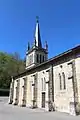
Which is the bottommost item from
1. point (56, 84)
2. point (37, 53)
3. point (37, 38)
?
point (56, 84)

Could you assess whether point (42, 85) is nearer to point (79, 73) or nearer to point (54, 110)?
point (54, 110)

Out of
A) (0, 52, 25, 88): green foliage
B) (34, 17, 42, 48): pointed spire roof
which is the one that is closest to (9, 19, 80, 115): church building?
(34, 17, 42, 48): pointed spire roof

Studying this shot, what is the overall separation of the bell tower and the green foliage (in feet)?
35.5

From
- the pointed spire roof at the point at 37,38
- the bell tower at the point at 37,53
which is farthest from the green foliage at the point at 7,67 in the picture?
the pointed spire roof at the point at 37,38

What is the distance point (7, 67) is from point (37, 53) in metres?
16.0

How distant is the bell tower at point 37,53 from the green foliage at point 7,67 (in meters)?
10.8

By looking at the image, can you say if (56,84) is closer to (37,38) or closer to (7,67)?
(37,38)

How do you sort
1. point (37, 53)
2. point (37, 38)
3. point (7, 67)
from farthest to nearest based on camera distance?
1. point (7, 67)
2. point (37, 38)
3. point (37, 53)

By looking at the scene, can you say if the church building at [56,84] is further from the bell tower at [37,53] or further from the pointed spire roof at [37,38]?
the pointed spire roof at [37,38]

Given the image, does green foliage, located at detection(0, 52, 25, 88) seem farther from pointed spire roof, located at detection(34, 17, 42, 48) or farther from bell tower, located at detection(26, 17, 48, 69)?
pointed spire roof, located at detection(34, 17, 42, 48)

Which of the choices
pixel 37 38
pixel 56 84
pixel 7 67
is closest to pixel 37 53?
pixel 37 38

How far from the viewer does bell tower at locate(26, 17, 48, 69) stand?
4156cm

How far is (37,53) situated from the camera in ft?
139

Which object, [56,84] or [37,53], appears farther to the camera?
[37,53]
